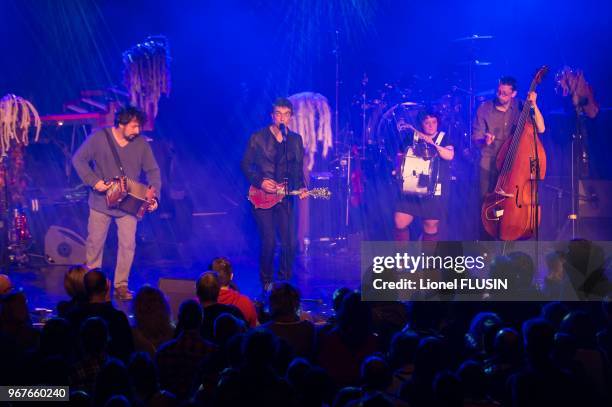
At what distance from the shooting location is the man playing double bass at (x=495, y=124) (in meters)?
8.67

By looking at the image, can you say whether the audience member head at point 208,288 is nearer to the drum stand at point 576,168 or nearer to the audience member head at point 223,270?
the audience member head at point 223,270

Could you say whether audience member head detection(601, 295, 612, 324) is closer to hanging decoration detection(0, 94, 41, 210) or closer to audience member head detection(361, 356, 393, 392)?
audience member head detection(361, 356, 393, 392)

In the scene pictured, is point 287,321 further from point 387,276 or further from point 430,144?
point 430,144

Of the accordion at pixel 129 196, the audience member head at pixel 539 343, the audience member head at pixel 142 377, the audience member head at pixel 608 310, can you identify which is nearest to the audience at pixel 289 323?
the audience member head at pixel 142 377

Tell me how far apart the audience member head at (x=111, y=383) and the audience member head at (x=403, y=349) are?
4.93 feet

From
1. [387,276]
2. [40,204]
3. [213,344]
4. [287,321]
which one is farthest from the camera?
[40,204]

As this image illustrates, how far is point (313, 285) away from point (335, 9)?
6.43 m

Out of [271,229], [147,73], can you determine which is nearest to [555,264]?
[271,229]

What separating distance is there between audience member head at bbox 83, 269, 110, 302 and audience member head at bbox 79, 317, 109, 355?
93 centimetres

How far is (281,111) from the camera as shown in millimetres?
8594

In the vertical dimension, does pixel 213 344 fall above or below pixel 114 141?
below

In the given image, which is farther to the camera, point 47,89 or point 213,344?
point 47,89

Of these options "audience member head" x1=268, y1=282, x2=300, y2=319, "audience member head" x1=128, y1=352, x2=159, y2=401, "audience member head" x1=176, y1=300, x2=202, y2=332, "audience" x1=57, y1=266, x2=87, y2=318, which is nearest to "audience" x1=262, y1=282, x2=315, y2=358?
"audience member head" x1=268, y1=282, x2=300, y2=319

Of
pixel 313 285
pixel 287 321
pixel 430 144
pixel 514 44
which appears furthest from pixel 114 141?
pixel 514 44
